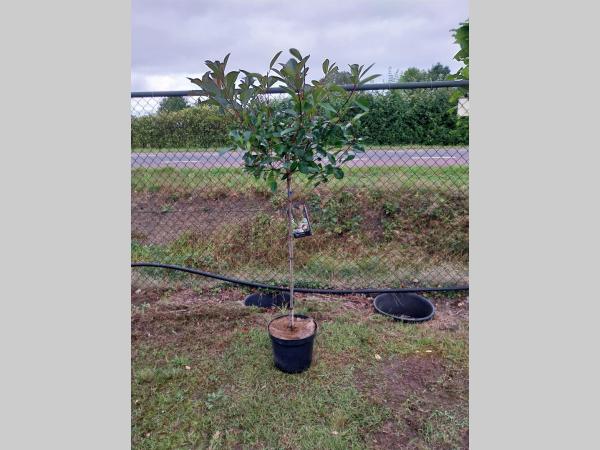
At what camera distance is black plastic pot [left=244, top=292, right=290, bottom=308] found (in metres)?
2.83

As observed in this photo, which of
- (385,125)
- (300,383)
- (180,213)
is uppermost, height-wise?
(385,125)

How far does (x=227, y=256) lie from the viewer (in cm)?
350

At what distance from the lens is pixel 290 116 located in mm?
1729

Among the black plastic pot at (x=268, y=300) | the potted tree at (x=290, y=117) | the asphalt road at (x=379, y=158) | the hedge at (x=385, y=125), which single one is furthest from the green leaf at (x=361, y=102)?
the asphalt road at (x=379, y=158)

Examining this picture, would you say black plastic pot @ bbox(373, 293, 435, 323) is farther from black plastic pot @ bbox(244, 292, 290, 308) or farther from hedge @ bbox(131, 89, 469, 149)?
hedge @ bbox(131, 89, 469, 149)

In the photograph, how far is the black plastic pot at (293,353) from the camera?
6.19ft

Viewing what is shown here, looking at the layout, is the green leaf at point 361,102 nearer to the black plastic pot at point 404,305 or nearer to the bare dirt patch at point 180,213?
the black plastic pot at point 404,305

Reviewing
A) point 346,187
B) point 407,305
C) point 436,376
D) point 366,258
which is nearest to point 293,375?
point 436,376

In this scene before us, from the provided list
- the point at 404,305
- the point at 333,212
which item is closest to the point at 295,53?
the point at 404,305

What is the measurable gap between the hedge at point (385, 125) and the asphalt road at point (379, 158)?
103 mm

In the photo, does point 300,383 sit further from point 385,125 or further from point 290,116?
point 385,125

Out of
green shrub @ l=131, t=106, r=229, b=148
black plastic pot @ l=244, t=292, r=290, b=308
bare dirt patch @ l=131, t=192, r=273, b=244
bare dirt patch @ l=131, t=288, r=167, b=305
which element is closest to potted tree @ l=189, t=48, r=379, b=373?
black plastic pot @ l=244, t=292, r=290, b=308

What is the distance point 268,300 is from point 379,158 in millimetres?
1848

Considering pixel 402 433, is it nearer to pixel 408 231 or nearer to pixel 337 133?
pixel 337 133
